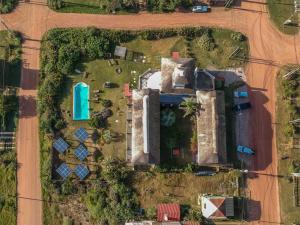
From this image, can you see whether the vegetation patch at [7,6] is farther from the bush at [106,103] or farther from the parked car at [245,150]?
the parked car at [245,150]

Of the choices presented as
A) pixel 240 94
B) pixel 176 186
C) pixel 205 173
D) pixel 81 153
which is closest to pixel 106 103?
pixel 81 153

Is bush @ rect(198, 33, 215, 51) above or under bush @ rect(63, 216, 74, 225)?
above

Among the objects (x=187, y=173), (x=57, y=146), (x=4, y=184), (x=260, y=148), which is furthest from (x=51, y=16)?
(x=260, y=148)

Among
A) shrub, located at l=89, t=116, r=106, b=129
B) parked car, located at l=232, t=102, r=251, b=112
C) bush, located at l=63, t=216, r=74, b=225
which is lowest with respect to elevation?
bush, located at l=63, t=216, r=74, b=225

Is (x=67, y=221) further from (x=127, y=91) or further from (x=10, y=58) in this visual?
(x=10, y=58)

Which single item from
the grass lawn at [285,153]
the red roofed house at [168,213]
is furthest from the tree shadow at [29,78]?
the grass lawn at [285,153]

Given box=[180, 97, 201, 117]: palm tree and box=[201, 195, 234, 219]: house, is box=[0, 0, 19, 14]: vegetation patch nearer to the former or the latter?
box=[180, 97, 201, 117]: palm tree

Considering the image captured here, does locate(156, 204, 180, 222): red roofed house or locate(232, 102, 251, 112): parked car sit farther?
locate(232, 102, 251, 112): parked car

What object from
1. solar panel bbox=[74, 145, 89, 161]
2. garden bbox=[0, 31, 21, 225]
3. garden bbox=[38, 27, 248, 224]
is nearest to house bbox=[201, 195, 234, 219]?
garden bbox=[38, 27, 248, 224]

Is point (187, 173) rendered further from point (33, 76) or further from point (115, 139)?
point (33, 76)
